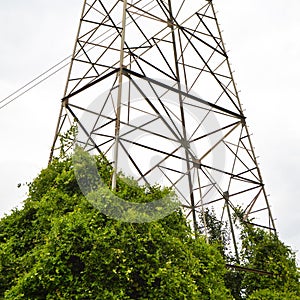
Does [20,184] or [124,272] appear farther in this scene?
[20,184]

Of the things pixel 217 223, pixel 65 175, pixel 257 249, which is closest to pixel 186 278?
pixel 65 175

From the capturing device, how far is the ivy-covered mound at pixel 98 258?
6.21 m

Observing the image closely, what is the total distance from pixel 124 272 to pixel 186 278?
1056 mm

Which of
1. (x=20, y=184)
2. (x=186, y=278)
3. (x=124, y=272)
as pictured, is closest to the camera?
(x=124, y=272)

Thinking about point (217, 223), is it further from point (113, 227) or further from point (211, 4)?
point (113, 227)

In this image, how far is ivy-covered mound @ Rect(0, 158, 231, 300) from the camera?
20.4ft

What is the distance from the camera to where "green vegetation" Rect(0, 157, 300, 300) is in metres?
6.22

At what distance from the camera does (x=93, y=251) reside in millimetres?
6250

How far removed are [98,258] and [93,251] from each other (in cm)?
12

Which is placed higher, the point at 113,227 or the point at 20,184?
the point at 20,184

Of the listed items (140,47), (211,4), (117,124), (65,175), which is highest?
(211,4)

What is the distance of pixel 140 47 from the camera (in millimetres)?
11812

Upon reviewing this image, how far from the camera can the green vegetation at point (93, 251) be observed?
6219 millimetres

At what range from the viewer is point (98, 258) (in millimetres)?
6254
